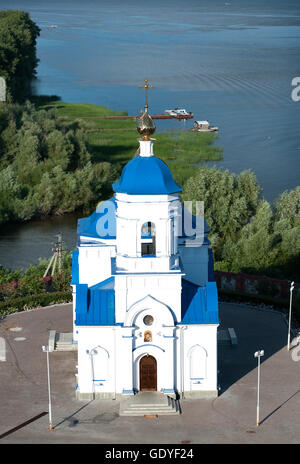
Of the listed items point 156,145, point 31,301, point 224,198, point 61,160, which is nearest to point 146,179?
point 31,301

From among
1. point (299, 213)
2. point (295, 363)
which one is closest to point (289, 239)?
point (299, 213)

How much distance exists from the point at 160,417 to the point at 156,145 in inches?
1295

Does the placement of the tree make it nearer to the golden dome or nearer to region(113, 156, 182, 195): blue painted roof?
the golden dome

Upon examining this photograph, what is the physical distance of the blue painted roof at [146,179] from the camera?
19844mm

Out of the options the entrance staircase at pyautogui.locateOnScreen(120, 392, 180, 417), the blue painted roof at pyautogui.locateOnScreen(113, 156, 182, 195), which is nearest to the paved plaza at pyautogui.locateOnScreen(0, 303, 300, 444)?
the entrance staircase at pyautogui.locateOnScreen(120, 392, 180, 417)

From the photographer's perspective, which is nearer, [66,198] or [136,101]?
[66,198]

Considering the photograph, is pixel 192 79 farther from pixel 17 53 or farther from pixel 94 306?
pixel 94 306

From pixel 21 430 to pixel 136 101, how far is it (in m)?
50.1

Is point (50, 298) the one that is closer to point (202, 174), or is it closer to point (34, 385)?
point (34, 385)

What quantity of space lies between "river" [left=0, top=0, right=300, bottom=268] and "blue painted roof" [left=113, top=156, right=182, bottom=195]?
54.8ft

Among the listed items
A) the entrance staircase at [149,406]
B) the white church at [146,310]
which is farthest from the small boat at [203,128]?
the entrance staircase at [149,406]

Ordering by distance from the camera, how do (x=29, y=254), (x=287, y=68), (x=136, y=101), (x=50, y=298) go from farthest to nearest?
(x=287, y=68), (x=136, y=101), (x=29, y=254), (x=50, y=298)

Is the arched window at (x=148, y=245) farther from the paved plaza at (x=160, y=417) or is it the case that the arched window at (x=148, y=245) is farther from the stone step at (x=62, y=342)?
the stone step at (x=62, y=342)

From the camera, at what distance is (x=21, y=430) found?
19.6 metres
